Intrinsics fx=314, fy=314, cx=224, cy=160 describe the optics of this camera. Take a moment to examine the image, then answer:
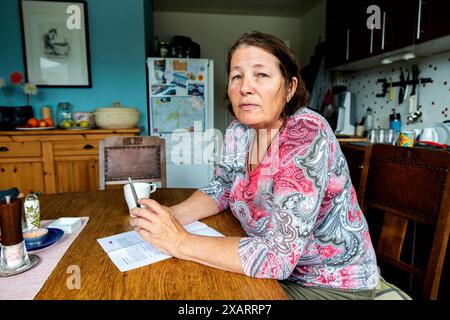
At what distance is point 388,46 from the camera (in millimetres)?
2430

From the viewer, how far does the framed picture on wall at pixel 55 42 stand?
3.08 m

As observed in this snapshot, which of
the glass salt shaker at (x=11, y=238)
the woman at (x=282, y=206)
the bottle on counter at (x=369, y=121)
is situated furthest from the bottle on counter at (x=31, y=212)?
the bottle on counter at (x=369, y=121)

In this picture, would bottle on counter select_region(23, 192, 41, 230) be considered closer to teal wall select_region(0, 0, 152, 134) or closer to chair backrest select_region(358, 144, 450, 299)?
chair backrest select_region(358, 144, 450, 299)

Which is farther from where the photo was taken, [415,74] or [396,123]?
[396,123]

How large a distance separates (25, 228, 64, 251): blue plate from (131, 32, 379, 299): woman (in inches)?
9.8

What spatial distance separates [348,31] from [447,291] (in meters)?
2.34

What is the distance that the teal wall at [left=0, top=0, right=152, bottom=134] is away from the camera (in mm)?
3113

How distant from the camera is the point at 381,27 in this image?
2514 millimetres

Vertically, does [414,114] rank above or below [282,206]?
above

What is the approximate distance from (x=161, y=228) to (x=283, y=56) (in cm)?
61

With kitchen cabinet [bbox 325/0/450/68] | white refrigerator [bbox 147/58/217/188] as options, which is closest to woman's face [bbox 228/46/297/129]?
kitchen cabinet [bbox 325/0/450/68]

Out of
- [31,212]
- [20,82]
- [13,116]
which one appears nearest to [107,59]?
[20,82]

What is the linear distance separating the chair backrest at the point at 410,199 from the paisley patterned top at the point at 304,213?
194 mm

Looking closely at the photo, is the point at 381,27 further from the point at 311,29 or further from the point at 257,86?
the point at 311,29
